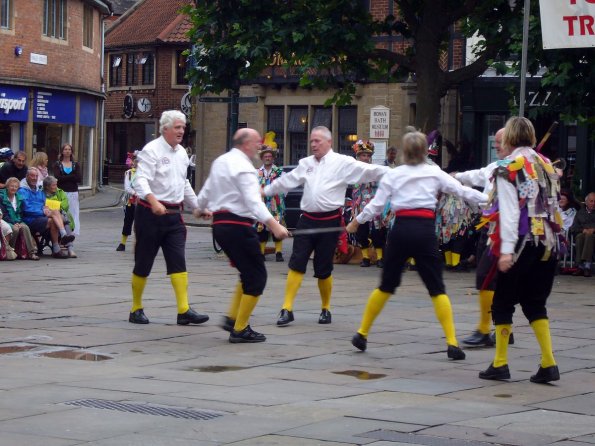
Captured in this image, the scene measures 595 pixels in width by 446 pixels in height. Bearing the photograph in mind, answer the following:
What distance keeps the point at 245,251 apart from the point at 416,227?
1.49 m

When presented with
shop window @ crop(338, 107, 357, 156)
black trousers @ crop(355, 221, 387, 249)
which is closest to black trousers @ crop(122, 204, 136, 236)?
black trousers @ crop(355, 221, 387, 249)

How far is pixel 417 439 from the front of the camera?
7.18 m

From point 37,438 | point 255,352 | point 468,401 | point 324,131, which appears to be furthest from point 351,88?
point 37,438

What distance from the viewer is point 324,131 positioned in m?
12.8

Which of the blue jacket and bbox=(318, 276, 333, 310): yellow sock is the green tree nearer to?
the blue jacket

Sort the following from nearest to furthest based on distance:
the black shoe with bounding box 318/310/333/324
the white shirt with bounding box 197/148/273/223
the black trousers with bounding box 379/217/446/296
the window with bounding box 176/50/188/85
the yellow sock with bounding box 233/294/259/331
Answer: the black trousers with bounding box 379/217/446/296
the white shirt with bounding box 197/148/273/223
the yellow sock with bounding box 233/294/259/331
the black shoe with bounding box 318/310/333/324
the window with bounding box 176/50/188/85

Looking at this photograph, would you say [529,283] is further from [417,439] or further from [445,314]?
[417,439]

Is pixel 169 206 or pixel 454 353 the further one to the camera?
pixel 169 206

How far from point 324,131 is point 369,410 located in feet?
16.7

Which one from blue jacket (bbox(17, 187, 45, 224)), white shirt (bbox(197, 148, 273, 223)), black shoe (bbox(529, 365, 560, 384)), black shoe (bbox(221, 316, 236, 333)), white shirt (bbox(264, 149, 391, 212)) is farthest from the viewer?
blue jacket (bbox(17, 187, 45, 224))

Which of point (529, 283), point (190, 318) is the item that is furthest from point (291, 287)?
point (529, 283)

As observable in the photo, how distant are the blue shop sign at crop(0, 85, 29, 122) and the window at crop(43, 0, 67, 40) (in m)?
2.34

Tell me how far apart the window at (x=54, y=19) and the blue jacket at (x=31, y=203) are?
63.7 feet

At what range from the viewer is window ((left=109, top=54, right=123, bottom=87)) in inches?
2470
